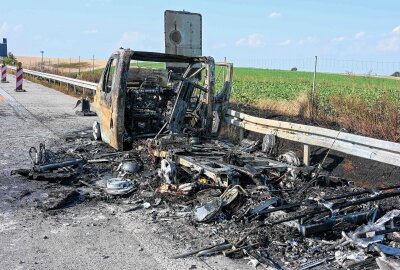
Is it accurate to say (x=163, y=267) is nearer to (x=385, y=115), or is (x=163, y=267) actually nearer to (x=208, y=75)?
(x=208, y=75)

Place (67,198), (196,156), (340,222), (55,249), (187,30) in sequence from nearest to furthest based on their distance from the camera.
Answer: (55,249)
(340,222)
(67,198)
(196,156)
(187,30)

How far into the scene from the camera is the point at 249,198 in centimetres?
545

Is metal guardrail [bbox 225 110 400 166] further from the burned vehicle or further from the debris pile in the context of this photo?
the burned vehicle

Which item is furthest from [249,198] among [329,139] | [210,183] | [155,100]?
[155,100]

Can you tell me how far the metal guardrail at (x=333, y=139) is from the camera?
615 cm

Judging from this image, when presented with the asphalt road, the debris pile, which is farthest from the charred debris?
the asphalt road

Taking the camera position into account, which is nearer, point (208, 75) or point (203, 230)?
point (203, 230)

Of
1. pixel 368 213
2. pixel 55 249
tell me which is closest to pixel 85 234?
pixel 55 249

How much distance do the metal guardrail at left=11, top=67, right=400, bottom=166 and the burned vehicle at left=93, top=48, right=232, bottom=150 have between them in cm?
88

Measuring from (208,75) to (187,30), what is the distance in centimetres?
434

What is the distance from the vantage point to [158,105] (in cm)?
931

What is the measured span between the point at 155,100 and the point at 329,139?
3.69 m

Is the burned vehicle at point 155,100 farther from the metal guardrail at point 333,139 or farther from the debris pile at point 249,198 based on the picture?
the metal guardrail at point 333,139

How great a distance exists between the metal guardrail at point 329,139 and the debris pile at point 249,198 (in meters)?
0.40
